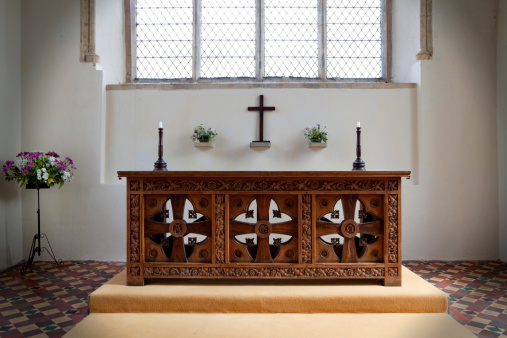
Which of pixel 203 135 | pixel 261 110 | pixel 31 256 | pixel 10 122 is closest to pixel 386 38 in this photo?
pixel 261 110

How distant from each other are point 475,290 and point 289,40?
Answer: 4750mm

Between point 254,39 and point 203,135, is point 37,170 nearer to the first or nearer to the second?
point 203,135

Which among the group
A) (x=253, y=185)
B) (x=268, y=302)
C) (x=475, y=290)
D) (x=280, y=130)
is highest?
(x=280, y=130)

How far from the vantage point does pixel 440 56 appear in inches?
243

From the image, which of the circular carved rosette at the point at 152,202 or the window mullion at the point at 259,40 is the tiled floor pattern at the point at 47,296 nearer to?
the circular carved rosette at the point at 152,202

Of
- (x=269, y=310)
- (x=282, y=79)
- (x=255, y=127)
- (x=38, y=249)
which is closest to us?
(x=269, y=310)

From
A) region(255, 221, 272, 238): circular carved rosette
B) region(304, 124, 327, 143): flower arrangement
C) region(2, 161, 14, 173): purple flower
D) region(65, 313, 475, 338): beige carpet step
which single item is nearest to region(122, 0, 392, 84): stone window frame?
region(304, 124, 327, 143): flower arrangement

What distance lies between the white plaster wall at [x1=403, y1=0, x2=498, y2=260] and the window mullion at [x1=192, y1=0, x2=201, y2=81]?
12.1 ft

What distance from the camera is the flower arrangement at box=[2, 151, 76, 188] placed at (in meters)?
5.38

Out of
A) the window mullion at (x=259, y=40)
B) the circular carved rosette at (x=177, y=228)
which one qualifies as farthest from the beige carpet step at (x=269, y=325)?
the window mullion at (x=259, y=40)

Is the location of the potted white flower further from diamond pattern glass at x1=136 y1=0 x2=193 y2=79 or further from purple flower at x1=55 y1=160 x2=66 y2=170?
purple flower at x1=55 y1=160 x2=66 y2=170

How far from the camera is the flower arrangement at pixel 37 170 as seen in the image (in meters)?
5.38

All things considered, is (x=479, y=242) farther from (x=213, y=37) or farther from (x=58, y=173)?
(x=58, y=173)

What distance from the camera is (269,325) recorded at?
281cm
